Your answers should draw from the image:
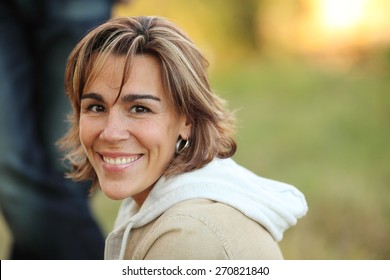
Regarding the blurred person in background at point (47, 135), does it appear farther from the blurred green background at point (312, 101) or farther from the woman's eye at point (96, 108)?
the woman's eye at point (96, 108)

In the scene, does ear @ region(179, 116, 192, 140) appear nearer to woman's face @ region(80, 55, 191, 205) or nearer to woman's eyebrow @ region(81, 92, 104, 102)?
woman's face @ region(80, 55, 191, 205)

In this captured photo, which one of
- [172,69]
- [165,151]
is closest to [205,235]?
[165,151]

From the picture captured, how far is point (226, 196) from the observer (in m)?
1.73

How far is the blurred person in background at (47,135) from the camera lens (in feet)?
8.21

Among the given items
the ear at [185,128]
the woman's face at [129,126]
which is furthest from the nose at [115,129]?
the ear at [185,128]

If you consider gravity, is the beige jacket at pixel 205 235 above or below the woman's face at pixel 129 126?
below

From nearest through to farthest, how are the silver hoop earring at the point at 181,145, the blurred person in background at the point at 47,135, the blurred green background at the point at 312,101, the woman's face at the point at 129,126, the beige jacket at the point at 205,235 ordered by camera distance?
the beige jacket at the point at 205,235 < the woman's face at the point at 129,126 < the silver hoop earring at the point at 181,145 < the blurred person in background at the point at 47,135 < the blurred green background at the point at 312,101

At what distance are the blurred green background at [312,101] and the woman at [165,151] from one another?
2.33ft

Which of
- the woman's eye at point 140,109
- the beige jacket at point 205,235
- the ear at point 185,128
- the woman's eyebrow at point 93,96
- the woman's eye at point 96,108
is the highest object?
the woman's eyebrow at point 93,96

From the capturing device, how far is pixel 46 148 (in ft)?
8.59

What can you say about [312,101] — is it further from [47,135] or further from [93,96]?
[93,96]
